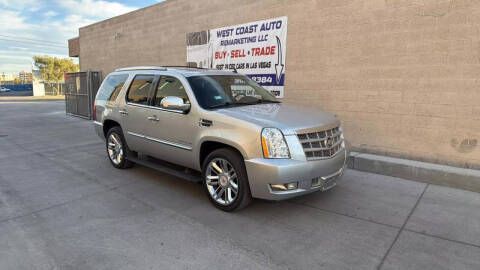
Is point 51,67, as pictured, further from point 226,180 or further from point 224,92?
point 226,180

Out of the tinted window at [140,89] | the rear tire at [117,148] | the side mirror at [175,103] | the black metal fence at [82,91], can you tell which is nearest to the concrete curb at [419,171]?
the side mirror at [175,103]

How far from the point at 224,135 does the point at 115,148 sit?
3113mm

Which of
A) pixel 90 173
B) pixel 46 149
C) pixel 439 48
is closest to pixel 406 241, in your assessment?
pixel 439 48

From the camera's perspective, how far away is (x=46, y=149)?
8109mm

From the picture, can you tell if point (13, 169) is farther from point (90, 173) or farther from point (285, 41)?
point (285, 41)

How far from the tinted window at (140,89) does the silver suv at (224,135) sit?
20 mm

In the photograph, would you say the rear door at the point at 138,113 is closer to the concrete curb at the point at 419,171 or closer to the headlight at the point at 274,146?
the headlight at the point at 274,146

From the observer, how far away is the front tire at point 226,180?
399 centimetres

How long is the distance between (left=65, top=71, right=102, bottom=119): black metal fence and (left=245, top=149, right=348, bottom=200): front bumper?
41.6ft

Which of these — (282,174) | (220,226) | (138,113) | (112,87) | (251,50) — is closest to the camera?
(282,174)

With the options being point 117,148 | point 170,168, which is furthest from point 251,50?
point 170,168

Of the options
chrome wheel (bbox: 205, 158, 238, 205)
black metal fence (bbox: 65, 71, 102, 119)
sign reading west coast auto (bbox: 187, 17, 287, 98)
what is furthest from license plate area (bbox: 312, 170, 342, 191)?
black metal fence (bbox: 65, 71, 102, 119)

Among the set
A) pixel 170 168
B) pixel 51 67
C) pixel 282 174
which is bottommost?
pixel 170 168

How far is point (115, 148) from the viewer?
629 centimetres
